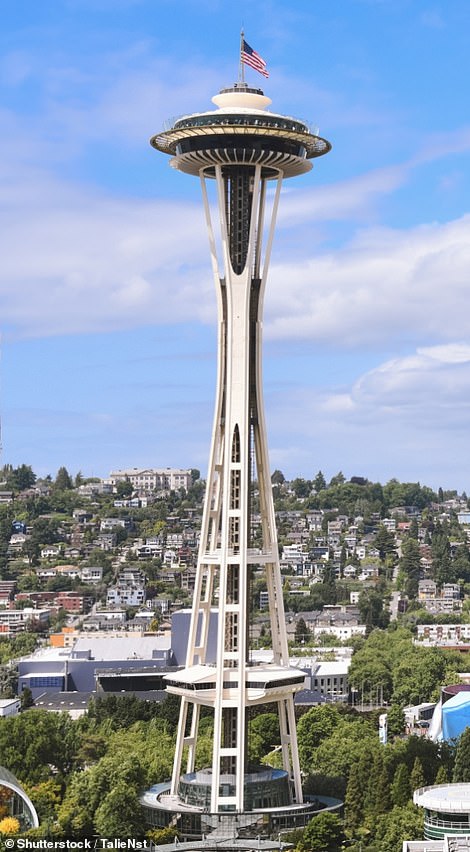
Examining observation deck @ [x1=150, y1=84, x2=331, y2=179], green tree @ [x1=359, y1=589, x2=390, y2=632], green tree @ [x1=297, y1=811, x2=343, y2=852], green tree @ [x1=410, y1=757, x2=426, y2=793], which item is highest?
observation deck @ [x1=150, y1=84, x2=331, y2=179]

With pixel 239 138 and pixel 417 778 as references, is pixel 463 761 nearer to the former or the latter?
pixel 417 778

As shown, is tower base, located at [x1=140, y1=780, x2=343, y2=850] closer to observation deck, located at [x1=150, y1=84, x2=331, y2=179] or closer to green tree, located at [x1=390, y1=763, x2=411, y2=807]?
Result: green tree, located at [x1=390, y1=763, x2=411, y2=807]

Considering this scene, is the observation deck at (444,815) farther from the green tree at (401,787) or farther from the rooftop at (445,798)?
the green tree at (401,787)

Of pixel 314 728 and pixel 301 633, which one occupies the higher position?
pixel 301 633

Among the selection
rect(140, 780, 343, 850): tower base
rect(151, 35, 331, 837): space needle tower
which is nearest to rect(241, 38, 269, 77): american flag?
rect(151, 35, 331, 837): space needle tower

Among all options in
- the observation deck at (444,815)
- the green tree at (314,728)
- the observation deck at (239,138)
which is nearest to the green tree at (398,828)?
the observation deck at (444,815)

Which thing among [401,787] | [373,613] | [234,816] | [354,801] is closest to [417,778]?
[401,787]

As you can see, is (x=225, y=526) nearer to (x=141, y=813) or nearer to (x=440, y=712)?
(x=141, y=813)

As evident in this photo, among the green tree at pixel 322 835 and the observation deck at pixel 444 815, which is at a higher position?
the observation deck at pixel 444 815
